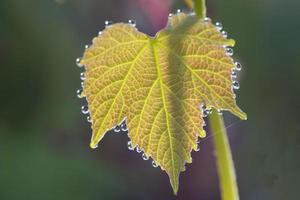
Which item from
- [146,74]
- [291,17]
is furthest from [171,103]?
[291,17]

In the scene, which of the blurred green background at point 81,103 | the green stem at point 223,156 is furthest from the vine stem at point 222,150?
the blurred green background at point 81,103

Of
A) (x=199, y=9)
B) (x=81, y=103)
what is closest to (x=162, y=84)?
(x=199, y=9)

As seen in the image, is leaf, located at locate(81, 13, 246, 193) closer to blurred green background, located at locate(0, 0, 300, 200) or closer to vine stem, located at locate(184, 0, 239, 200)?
vine stem, located at locate(184, 0, 239, 200)

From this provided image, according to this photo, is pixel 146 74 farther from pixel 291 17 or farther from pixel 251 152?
pixel 291 17

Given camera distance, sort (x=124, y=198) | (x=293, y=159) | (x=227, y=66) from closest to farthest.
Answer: (x=227, y=66)
(x=293, y=159)
(x=124, y=198)

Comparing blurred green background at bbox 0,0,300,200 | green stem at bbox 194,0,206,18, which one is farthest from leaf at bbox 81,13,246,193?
blurred green background at bbox 0,0,300,200

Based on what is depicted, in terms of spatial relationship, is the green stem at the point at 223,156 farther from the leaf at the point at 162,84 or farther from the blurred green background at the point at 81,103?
the blurred green background at the point at 81,103

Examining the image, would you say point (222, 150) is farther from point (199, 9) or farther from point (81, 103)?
point (81, 103)
